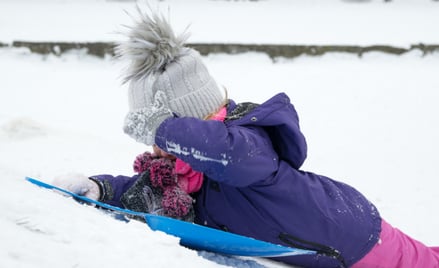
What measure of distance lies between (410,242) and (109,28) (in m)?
4.31

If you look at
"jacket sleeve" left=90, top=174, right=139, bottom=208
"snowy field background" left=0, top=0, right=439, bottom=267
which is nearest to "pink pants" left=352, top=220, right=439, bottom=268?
"snowy field background" left=0, top=0, right=439, bottom=267

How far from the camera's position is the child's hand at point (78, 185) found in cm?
148

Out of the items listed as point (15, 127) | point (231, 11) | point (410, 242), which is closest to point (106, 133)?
point (15, 127)

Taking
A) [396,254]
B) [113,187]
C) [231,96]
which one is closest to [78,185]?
[113,187]

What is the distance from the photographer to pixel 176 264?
34.8 inches

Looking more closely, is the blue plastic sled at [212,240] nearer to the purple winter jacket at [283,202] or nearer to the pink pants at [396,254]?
the purple winter jacket at [283,202]

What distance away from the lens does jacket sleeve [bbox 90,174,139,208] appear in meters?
1.57

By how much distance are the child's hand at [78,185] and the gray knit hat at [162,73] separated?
0.31 metres

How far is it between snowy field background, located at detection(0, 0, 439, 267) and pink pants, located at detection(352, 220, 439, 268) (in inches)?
17.9

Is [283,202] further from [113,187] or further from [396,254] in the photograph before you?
[113,187]

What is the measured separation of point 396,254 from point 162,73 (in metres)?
0.93

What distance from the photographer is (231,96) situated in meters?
3.98

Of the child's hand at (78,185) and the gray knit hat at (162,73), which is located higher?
the gray knit hat at (162,73)

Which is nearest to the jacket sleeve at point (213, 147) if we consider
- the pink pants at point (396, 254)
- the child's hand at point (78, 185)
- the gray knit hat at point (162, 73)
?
the gray knit hat at point (162, 73)
